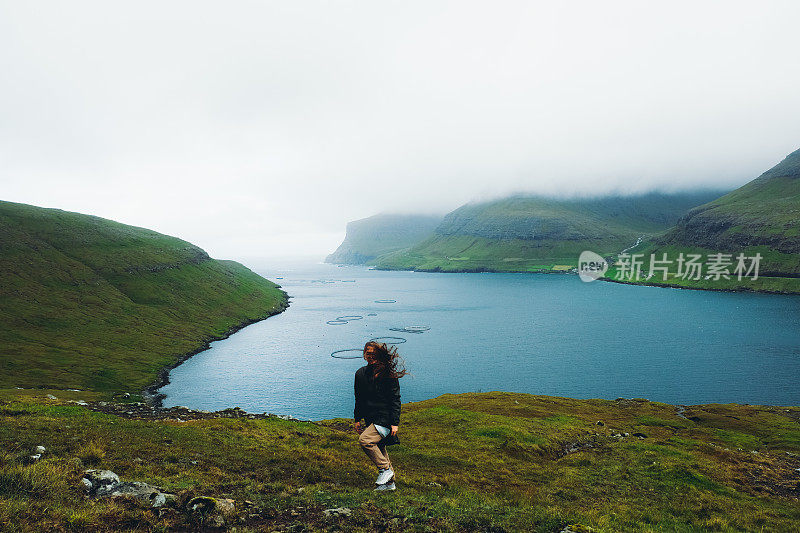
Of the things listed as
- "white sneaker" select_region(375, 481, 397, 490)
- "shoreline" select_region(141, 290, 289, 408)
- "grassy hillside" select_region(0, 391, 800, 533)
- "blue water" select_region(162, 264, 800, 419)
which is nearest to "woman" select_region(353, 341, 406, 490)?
"white sneaker" select_region(375, 481, 397, 490)

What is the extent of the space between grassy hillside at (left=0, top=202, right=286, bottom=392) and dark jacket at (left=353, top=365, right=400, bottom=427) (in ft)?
331

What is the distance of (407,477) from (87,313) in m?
159

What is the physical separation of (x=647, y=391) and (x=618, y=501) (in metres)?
83.9

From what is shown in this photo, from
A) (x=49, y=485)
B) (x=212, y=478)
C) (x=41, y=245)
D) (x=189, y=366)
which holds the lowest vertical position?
(x=189, y=366)

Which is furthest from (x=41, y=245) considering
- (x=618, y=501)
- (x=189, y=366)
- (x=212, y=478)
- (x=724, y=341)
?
(x=724, y=341)

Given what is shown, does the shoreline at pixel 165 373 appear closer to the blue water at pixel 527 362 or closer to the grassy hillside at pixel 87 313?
the grassy hillside at pixel 87 313

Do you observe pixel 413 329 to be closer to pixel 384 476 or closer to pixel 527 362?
pixel 527 362

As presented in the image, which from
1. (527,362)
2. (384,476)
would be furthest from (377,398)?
(527,362)

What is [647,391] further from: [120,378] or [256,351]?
[120,378]

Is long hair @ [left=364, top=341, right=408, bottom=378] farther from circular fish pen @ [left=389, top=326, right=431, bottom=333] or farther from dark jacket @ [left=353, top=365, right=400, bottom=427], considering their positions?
circular fish pen @ [left=389, top=326, right=431, bottom=333]

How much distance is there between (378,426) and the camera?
50.0ft

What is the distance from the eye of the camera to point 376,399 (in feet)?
50.0

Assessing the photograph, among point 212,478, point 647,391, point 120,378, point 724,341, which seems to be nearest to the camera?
point 212,478

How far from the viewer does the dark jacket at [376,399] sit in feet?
49.9
